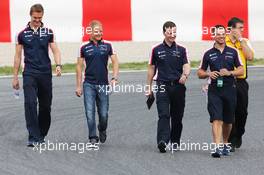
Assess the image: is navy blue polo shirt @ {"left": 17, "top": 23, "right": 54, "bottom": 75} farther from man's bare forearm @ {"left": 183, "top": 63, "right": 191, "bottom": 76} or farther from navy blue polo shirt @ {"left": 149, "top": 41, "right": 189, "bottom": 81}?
man's bare forearm @ {"left": 183, "top": 63, "right": 191, "bottom": 76}

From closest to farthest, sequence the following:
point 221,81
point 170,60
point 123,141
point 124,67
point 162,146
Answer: point 221,81, point 162,146, point 170,60, point 123,141, point 124,67

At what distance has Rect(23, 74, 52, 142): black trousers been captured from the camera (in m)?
11.9

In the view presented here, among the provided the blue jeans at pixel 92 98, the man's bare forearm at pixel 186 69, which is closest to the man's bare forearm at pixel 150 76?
the man's bare forearm at pixel 186 69

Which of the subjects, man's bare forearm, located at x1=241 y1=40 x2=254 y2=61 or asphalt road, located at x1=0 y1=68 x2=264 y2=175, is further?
man's bare forearm, located at x1=241 y1=40 x2=254 y2=61

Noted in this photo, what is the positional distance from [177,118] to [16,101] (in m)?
4.19

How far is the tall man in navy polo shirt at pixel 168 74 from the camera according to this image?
1148 cm

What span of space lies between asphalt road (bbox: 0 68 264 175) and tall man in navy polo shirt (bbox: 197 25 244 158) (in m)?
0.31

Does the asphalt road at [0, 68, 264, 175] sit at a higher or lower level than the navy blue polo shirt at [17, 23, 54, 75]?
lower

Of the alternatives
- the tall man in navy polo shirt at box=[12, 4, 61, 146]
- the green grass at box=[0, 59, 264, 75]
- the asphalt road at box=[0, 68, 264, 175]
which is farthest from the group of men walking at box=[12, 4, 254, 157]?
the green grass at box=[0, 59, 264, 75]

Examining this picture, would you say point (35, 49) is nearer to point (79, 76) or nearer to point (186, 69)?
point (79, 76)

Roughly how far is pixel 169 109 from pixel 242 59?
0.95 metres

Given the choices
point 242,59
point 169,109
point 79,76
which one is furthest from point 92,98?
point 242,59

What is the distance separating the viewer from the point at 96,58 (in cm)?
1186

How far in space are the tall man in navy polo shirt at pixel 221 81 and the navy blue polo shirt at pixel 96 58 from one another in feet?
3.69
